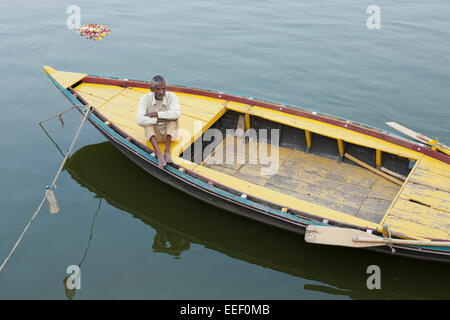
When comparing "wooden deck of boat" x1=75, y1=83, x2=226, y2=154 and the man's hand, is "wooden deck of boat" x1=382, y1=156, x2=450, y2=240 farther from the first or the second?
the man's hand

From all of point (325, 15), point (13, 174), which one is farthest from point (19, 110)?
point (325, 15)

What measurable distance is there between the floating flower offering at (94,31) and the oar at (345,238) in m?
11.4

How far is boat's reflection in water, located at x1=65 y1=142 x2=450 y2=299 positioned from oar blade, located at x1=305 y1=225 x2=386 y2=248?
3.35 feet

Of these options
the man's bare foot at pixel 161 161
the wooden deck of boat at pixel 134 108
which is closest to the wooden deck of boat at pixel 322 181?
the wooden deck of boat at pixel 134 108

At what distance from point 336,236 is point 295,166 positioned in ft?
7.65

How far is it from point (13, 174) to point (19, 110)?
2.73m

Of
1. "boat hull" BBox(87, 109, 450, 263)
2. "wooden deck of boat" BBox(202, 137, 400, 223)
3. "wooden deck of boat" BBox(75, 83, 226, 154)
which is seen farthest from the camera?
"wooden deck of boat" BBox(75, 83, 226, 154)

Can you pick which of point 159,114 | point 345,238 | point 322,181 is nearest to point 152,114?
point 159,114

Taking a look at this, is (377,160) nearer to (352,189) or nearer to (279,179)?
(352,189)

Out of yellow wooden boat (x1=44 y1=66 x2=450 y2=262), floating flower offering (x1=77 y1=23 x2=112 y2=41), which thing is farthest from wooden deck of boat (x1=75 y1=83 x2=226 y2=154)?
floating flower offering (x1=77 y1=23 x2=112 y2=41)

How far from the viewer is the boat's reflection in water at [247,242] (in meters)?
6.52

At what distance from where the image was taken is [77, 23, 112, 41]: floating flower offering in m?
14.7

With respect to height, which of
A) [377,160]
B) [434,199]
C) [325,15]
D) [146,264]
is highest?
[325,15]

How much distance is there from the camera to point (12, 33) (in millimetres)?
15094
